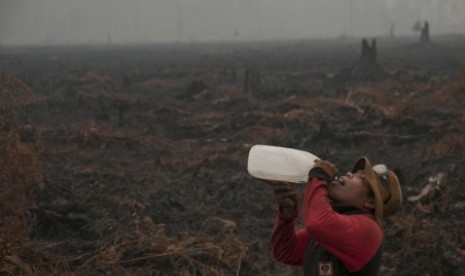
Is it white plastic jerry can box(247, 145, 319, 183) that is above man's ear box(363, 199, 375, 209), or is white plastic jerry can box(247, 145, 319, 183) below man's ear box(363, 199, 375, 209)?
above

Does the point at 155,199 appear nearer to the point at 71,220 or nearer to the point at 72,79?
the point at 71,220

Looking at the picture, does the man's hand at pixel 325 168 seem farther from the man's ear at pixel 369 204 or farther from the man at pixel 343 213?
the man's ear at pixel 369 204

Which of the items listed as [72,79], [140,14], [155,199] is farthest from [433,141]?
[140,14]

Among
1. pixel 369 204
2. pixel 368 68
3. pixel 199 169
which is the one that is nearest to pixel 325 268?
pixel 369 204

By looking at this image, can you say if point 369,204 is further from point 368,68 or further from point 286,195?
point 368,68

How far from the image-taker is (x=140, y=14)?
113 metres

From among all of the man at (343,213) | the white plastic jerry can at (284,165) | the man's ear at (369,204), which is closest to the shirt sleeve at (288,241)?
the man at (343,213)

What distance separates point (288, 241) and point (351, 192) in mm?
452

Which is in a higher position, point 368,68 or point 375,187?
point 375,187

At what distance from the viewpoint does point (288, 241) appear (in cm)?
Answer: 288

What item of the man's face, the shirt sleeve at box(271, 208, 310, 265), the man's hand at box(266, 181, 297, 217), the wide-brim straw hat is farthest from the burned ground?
the wide-brim straw hat

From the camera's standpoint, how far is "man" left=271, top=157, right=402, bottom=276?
95.6 inches

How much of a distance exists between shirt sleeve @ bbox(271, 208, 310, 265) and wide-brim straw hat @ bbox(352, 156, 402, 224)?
421 mm

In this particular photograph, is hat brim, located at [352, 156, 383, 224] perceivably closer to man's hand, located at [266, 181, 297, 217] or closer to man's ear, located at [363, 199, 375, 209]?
man's ear, located at [363, 199, 375, 209]
